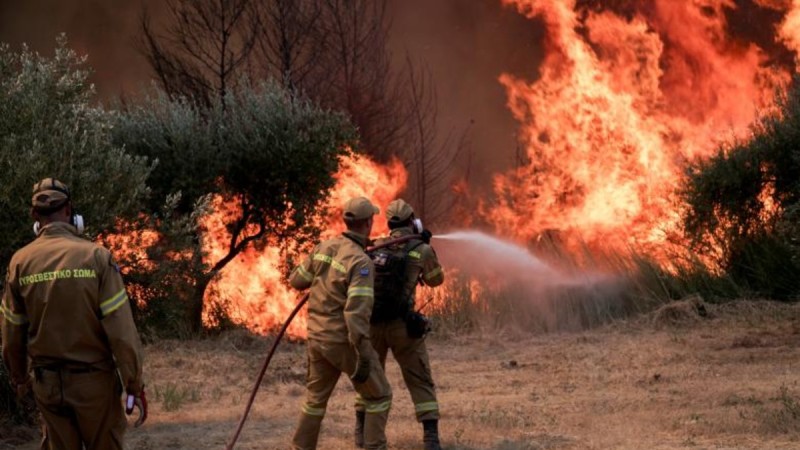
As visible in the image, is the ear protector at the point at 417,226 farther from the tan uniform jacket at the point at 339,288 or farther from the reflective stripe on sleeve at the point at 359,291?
the reflective stripe on sleeve at the point at 359,291

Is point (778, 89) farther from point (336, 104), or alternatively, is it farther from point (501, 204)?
point (336, 104)

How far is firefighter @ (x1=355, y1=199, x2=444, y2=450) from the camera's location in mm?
8133

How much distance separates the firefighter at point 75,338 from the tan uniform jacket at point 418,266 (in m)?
3.05

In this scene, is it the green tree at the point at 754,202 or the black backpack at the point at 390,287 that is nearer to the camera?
the black backpack at the point at 390,287

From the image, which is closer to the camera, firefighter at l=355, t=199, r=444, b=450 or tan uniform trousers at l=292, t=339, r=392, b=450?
tan uniform trousers at l=292, t=339, r=392, b=450

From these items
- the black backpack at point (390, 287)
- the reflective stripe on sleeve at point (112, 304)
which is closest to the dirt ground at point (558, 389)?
the black backpack at point (390, 287)

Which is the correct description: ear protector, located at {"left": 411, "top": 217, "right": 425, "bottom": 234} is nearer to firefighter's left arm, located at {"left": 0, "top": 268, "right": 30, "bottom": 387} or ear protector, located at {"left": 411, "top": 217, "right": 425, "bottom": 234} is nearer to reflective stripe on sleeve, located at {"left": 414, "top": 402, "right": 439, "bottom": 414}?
reflective stripe on sleeve, located at {"left": 414, "top": 402, "right": 439, "bottom": 414}

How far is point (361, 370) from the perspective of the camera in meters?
→ 7.11

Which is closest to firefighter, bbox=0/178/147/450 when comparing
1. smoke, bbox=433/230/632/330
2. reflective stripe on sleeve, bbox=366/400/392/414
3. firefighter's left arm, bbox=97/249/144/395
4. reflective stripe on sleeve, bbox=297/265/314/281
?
firefighter's left arm, bbox=97/249/144/395

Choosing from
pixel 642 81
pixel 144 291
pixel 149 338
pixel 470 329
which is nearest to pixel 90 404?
pixel 144 291

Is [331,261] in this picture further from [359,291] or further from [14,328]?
[14,328]

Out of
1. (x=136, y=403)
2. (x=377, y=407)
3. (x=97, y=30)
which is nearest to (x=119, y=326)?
(x=136, y=403)

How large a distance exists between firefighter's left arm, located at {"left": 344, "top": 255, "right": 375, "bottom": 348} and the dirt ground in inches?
81.9

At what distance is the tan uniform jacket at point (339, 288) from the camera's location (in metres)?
6.98
